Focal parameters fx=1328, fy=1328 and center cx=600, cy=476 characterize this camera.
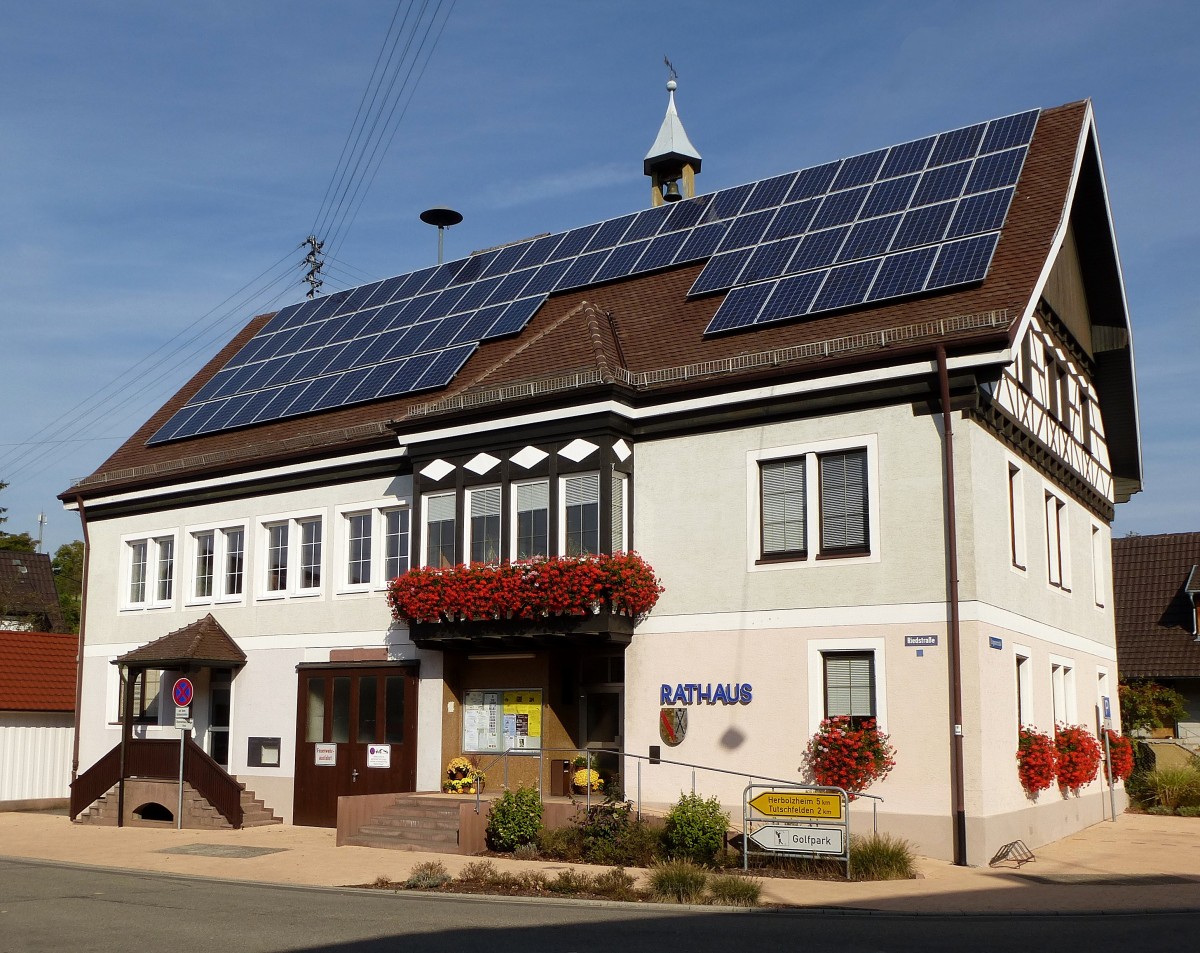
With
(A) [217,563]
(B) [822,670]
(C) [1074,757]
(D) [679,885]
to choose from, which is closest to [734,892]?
(D) [679,885]

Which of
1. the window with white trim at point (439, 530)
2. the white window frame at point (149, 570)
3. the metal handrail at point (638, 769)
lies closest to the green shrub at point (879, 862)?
the metal handrail at point (638, 769)

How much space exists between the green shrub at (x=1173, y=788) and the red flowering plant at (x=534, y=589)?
13.2 meters

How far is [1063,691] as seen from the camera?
79.0 feet

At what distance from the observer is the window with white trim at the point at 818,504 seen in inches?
780

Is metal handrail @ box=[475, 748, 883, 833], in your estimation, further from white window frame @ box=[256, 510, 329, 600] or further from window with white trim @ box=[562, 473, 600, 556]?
white window frame @ box=[256, 510, 329, 600]

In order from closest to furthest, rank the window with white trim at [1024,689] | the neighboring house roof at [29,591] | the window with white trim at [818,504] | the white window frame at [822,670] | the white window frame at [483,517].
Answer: the white window frame at [822,670] < the window with white trim at [818,504] < the window with white trim at [1024,689] < the white window frame at [483,517] < the neighboring house roof at [29,591]

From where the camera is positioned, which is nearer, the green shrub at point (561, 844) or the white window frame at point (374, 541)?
the green shrub at point (561, 844)

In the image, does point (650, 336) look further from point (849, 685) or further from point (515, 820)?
point (515, 820)

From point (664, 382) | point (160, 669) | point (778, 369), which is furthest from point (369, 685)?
point (778, 369)

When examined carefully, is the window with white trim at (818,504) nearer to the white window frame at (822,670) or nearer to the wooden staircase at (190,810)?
the white window frame at (822,670)

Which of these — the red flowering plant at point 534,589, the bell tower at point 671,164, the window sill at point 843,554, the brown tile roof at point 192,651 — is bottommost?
the brown tile roof at point 192,651

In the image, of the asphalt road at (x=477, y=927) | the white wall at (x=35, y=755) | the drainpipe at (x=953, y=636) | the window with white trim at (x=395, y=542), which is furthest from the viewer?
the white wall at (x=35, y=755)

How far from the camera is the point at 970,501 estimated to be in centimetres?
1873

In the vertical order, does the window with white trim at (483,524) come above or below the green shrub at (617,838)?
above
